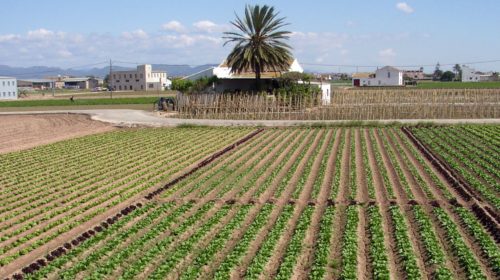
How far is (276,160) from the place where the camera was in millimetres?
21766

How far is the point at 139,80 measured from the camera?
468 ft

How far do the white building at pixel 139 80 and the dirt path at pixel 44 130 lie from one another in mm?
91793

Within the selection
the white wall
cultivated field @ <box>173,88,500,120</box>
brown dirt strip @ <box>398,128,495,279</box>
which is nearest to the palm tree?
cultivated field @ <box>173,88,500,120</box>

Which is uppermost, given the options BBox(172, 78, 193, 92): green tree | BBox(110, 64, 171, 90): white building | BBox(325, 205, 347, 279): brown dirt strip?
BBox(110, 64, 171, 90): white building

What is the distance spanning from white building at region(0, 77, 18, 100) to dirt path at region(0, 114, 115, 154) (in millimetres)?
59097

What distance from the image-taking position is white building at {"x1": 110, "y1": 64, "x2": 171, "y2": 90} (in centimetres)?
14075

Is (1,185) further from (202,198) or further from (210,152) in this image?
(210,152)

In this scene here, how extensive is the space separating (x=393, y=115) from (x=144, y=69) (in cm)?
10860

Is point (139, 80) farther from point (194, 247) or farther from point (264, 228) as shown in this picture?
point (194, 247)

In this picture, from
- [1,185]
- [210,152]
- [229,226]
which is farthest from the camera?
[210,152]

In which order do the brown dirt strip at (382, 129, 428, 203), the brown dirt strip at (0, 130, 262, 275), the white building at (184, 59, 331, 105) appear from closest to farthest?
the brown dirt strip at (0, 130, 262, 275), the brown dirt strip at (382, 129, 428, 203), the white building at (184, 59, 331, 105)

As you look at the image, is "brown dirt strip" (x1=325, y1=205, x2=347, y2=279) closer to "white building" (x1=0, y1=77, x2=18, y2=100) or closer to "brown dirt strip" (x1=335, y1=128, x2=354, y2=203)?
"brown dirt strip" (x1=335, y1=128, x2=354, y2=203)

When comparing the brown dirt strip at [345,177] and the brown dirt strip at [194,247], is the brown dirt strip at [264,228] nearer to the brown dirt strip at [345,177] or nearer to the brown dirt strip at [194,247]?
the brown dirt strip at [194,247]

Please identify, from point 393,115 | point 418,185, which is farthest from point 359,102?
point 418,185
